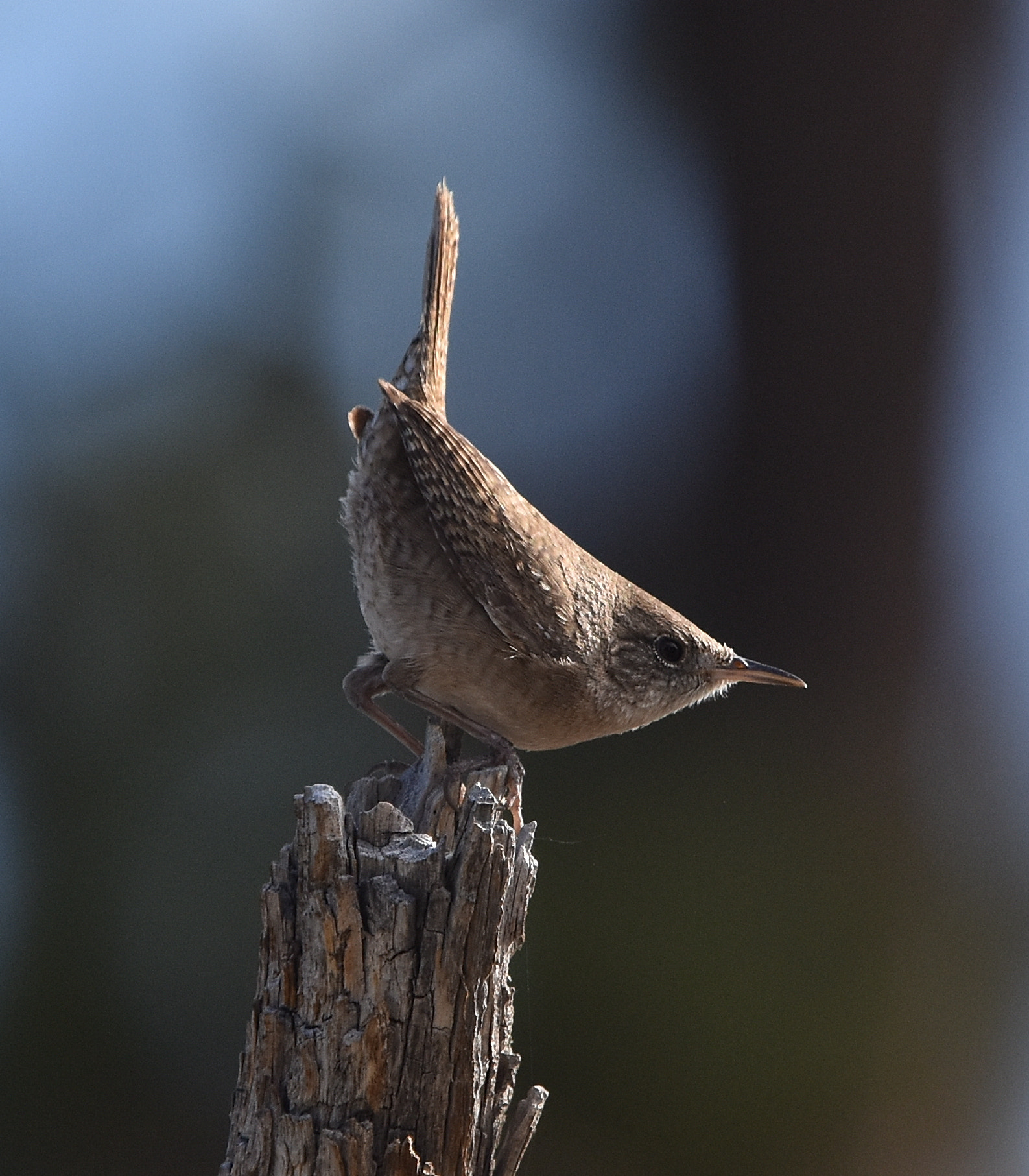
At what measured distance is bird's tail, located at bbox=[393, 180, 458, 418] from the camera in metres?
3.22

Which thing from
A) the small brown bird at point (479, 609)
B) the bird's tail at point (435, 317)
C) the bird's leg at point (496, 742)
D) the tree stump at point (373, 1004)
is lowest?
the tree stump at point (373, 1004)

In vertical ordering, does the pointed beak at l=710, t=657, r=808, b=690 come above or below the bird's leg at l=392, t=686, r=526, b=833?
above

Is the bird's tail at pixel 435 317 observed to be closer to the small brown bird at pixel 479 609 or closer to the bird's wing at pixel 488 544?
the small brown bird at pixel 479 609

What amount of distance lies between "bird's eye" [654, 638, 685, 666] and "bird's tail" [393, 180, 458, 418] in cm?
92

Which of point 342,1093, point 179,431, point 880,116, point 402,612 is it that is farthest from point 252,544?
point 342,1093

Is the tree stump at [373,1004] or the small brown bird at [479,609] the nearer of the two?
the tree stump at [373,1004]

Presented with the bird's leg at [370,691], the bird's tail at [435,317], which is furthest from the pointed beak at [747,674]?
the bird's tail at [435,317]

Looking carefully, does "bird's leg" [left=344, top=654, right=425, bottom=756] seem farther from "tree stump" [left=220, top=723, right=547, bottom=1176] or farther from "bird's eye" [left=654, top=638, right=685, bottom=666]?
"tree stump" [left=220, top=723, right=547, bottom=1176]

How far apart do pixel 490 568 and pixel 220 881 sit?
314cm

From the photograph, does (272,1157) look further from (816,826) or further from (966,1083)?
(966,1083)


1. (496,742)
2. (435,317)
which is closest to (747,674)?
(496,742)

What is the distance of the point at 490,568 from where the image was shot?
2.94 metres

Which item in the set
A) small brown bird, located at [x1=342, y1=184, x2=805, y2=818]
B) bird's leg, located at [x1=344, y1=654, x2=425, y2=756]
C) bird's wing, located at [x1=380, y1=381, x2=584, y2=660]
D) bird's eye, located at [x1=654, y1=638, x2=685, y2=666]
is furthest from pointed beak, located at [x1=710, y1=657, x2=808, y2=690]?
bird's leg, located at [x1=344, y1=654, x2=425, y2=756]

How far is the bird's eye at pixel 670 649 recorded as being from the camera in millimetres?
3164
